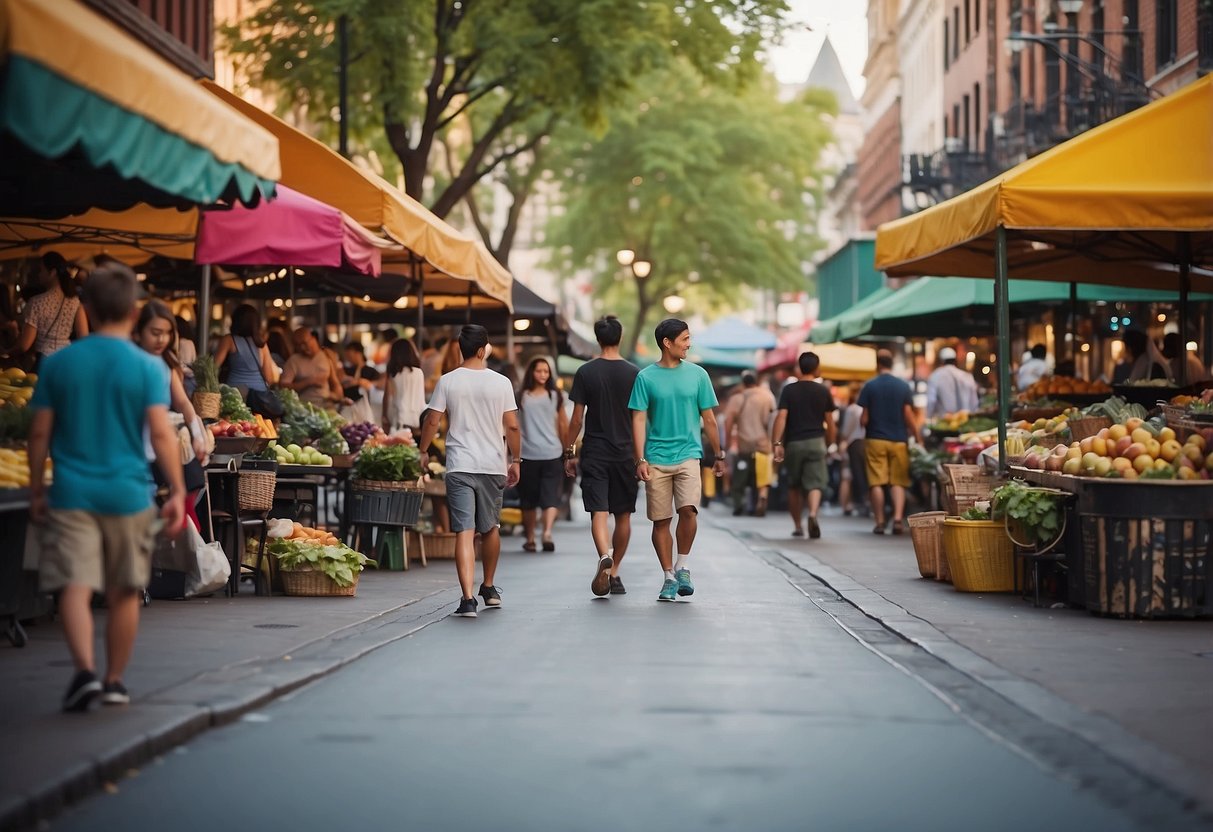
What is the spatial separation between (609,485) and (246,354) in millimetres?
4797

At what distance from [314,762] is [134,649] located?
327 centimetres

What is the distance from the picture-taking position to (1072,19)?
3691 centimetres

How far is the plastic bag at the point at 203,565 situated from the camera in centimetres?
1325

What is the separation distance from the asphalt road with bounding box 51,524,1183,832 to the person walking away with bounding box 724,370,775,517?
1729 centimetres

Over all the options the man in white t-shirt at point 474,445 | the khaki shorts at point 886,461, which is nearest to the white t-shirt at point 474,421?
the man in white t-shirt at point 474,445

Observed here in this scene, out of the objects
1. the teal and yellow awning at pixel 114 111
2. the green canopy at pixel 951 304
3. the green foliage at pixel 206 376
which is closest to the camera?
the teal and yellow awning at pixel 114 111

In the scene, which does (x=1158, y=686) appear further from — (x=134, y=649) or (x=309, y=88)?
(x=309, y=88)

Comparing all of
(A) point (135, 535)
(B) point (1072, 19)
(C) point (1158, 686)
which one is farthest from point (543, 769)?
(B) point (1072, 19)

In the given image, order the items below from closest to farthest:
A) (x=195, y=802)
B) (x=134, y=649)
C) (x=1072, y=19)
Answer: (x=195, y=802)
(x=134, y=649)
(x=1072, y=19)

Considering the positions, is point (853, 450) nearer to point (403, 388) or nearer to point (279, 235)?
point (403, 388)

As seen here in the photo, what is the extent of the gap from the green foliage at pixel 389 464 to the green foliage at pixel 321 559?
2507 millimetres

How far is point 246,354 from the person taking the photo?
18.0 m

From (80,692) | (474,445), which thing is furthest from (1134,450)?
(80,692)

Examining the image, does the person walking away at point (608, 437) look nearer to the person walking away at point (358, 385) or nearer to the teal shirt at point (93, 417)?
Result: the person walking away at point (358, 385)
